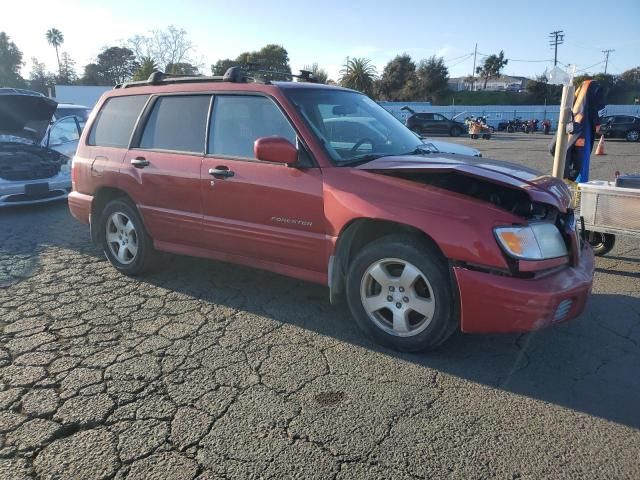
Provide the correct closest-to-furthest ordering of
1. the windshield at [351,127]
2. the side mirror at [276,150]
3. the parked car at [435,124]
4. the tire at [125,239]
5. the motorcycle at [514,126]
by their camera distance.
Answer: the side mirror at [276,150] → the windshield at [351,127] → the tire at [125,239] → the parked car at [435,124] → the motorcycle at [514,126]

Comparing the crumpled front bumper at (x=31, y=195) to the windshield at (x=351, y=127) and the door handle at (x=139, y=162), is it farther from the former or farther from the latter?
the windshield at (x=351, y=127)

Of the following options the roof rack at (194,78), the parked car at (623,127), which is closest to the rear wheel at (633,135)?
the parked car at (623,127)

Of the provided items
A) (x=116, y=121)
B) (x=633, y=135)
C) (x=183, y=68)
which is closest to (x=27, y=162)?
(x=116, y=121)

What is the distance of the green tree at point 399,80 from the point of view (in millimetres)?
66125

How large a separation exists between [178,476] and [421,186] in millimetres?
2140

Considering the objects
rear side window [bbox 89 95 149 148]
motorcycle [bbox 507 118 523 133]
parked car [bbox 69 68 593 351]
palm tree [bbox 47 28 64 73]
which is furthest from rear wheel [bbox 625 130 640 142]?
palm tree [bbox 47 28 64 73]

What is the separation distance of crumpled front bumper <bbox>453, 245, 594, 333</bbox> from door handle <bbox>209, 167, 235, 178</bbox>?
1935 millimetres

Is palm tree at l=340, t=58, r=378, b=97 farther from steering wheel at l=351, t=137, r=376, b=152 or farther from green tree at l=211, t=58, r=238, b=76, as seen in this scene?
steering wheel at l=351, t=137, r=376, b=152

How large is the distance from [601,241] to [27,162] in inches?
337

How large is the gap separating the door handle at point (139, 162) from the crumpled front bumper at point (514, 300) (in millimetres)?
2986

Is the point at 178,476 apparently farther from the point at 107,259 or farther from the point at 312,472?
the point at 107,259

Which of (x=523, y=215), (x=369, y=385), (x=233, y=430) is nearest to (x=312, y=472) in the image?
(x=233, y=430)

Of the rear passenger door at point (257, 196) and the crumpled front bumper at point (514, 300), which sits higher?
the rear passenger door at point (257, 196)

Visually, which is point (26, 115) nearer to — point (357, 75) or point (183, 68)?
point (183, 68)
